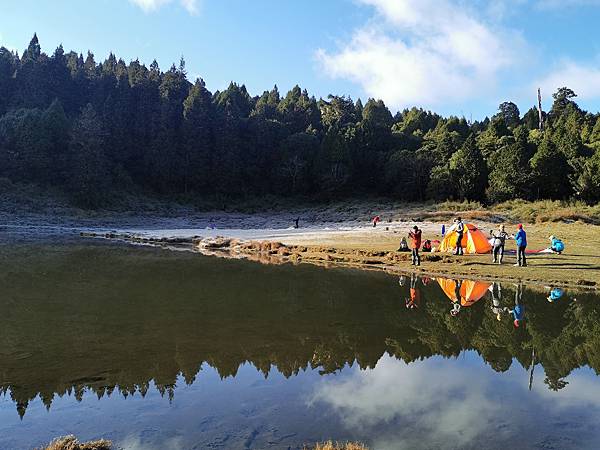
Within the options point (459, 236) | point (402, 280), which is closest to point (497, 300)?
point (402, 280)

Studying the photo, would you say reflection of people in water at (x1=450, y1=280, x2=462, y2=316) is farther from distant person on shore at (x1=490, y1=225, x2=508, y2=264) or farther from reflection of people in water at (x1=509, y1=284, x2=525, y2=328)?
distant person on shore at (x1=490, y1=225, x2=508, y2=264)

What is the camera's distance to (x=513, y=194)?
195 feet

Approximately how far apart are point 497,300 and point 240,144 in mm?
75952

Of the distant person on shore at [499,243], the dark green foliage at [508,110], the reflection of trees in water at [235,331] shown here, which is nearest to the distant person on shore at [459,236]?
the distant person on shore at [499,243]

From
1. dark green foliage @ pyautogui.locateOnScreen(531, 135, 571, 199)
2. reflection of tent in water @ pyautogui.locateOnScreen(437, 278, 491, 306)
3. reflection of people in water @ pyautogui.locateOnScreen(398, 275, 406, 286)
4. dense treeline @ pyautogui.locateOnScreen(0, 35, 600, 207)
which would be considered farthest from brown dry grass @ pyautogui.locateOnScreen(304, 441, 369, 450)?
dark green foliage @ pyautogui.locateOnScreen(531, 135, 571, 199)

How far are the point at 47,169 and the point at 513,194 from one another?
62974mm

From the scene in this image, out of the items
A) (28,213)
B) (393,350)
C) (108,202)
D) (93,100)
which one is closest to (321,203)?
(108,202)

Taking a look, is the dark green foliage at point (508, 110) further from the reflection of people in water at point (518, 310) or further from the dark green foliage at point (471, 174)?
the reflection of people in water at point (518, 310)

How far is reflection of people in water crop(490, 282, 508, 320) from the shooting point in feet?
50.0

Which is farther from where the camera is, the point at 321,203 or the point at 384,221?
the point at 321,203

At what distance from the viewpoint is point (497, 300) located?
1717 cm

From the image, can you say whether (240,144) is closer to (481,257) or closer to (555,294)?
(481,257)

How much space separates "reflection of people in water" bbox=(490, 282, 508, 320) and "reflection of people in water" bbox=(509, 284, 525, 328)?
35 centimetres

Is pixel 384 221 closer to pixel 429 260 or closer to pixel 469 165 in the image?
pixel 469 165
